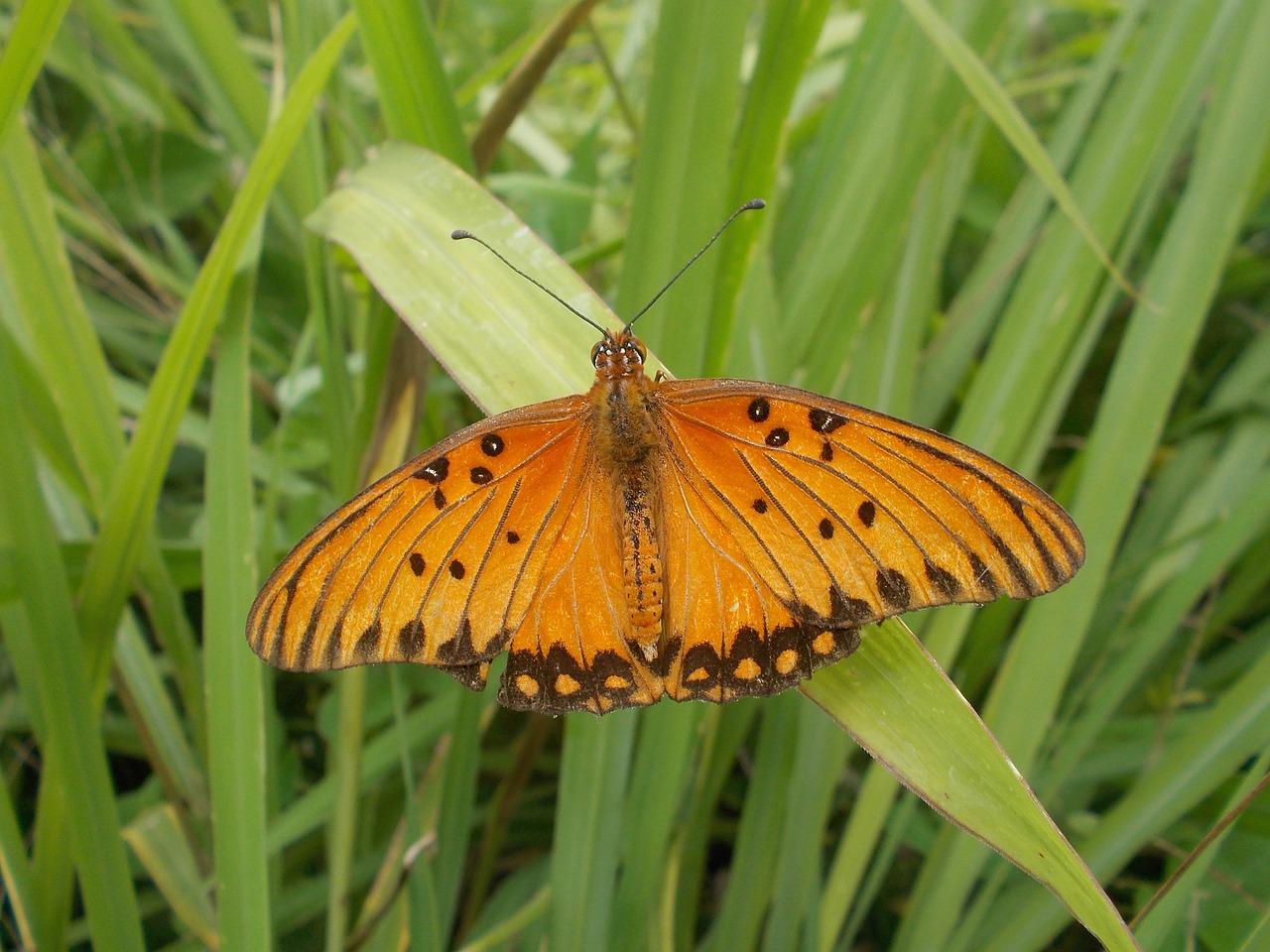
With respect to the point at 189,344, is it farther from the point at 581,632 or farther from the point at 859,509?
the point at 859,509

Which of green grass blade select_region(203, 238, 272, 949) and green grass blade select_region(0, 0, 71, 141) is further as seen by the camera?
green grass blade select_region(203, 238, 272, 949)

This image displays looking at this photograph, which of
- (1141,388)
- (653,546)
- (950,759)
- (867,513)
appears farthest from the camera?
(1141,388)

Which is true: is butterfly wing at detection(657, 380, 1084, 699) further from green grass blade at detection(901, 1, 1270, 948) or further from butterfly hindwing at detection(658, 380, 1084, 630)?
green grass blade at detection(901, 1, 1270, 948)

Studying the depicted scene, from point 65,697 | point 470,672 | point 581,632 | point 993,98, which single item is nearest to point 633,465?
point 581,632

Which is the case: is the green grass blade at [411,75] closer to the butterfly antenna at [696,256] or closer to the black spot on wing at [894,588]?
the butterfly antenna at [696,256]

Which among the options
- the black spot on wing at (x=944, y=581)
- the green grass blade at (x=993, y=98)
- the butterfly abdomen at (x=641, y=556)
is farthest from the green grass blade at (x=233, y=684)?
the green grass blade at (x=993, y=98)

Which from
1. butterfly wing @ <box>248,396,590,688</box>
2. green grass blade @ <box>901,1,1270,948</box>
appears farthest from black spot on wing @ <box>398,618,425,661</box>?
green grass blade @ <box>901,1,1270,948</box>
